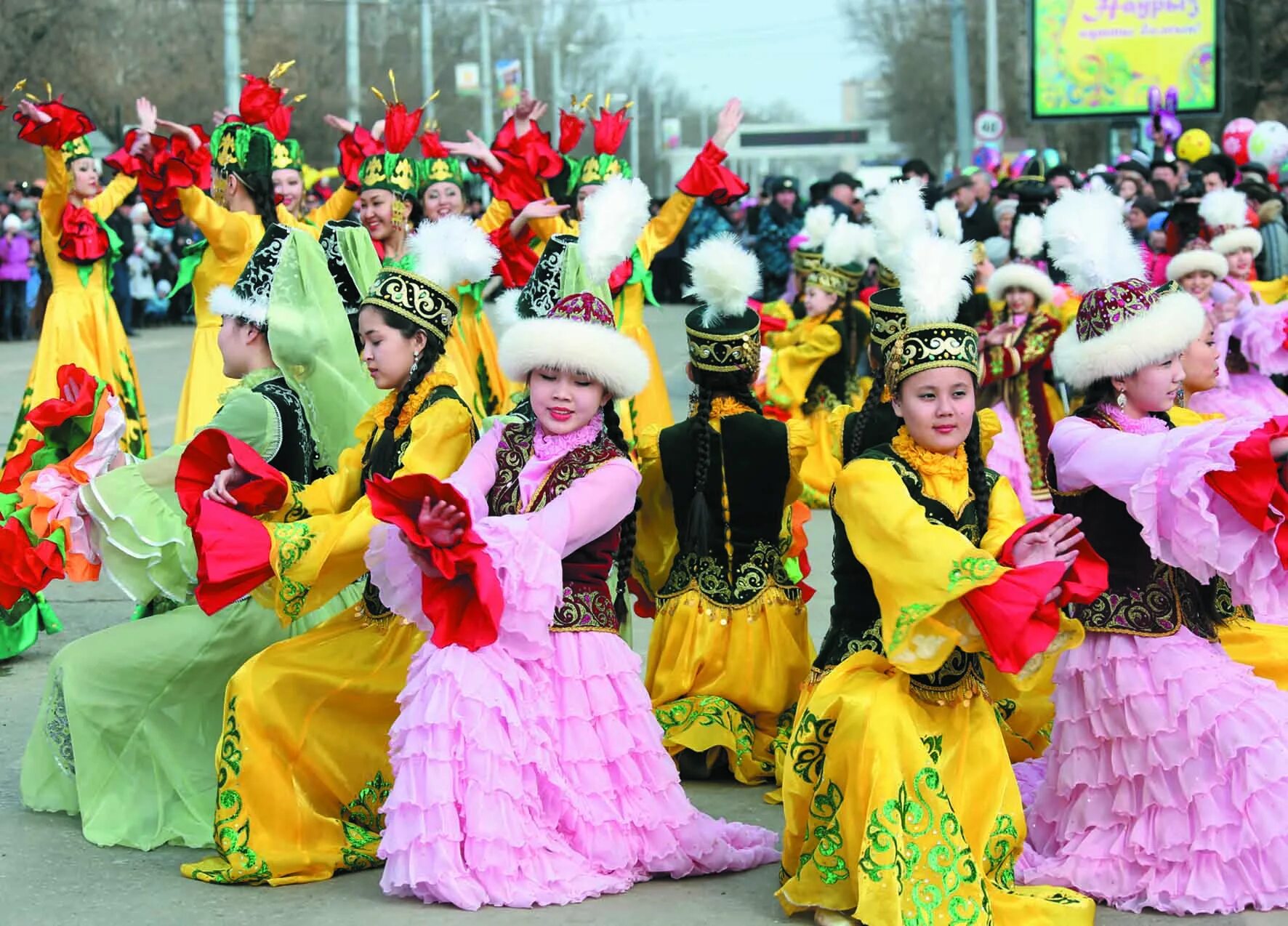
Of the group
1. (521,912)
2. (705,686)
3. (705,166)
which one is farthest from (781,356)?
(521,912)

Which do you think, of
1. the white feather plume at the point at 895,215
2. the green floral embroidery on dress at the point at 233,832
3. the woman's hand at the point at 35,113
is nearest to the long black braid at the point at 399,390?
the green floral embroidery on dress at the point at 233,832

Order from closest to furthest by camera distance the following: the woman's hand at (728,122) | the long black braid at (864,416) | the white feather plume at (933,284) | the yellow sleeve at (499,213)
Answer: the white feather plume at (933,284)
the long black braid at (864,416)
the woman's hand at (728,122)
the yellow sleeve at (499,213)

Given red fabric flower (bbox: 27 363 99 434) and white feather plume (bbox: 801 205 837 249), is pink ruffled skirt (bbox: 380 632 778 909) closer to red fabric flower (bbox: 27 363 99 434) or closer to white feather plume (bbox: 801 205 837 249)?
red fabric flower (bbox: 27 363 99 434)

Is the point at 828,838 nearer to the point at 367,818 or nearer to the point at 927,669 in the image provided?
the point at 927,669

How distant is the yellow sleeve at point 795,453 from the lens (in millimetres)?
6098

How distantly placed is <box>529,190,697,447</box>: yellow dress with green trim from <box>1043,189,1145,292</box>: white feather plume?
12.8ft

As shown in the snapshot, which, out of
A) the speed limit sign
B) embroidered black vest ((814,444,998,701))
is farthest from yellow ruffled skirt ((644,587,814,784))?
the speed limit sign

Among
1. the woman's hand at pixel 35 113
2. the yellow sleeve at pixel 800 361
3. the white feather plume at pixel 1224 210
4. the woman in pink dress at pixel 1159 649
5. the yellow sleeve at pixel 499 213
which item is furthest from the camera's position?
the white feather plume at pixel 1224 210

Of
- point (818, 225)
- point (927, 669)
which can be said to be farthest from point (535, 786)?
point (818, 225)

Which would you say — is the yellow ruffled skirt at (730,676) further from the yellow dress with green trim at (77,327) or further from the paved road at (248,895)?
the yellow dress with green trim at (77,327)

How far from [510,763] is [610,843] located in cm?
37

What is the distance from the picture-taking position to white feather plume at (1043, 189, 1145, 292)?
5.21 metres

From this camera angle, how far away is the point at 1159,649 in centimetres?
480

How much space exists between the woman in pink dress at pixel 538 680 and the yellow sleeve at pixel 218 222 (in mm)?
A: 3848
